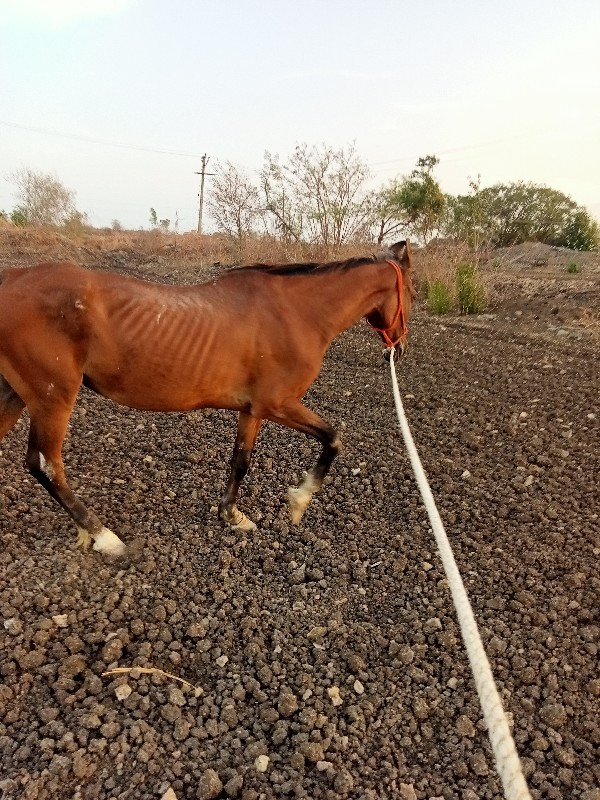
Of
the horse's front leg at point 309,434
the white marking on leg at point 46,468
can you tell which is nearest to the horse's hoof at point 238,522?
the horse's front leg at point 309,434

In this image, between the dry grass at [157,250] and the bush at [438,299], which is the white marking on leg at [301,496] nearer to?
the bush at [438,299]

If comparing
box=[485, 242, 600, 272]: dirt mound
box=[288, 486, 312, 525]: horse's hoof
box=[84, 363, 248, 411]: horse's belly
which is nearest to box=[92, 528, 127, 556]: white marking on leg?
box=[84, 363, 248, 411]: horse's belly

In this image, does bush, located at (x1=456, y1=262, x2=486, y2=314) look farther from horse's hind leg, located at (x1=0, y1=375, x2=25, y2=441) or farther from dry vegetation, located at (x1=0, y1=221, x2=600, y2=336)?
horse's hind leg, located at (x1=0, y1=375, x2=25, y2=441)

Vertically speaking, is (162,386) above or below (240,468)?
above

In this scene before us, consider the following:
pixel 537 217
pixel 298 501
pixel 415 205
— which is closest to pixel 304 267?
pixel 298 501

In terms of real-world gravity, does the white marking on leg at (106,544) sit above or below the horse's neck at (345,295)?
below

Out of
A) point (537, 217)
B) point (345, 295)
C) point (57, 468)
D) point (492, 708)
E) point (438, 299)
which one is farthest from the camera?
point (537, 217)

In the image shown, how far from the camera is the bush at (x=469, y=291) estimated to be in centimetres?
959

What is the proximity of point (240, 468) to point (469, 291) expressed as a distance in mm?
7306

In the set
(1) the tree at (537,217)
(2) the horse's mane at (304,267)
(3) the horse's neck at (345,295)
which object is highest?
(1) the tree at (537,217)

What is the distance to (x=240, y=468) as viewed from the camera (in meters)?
3.51

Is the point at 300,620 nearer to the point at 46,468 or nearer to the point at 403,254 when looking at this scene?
the point at 46,468

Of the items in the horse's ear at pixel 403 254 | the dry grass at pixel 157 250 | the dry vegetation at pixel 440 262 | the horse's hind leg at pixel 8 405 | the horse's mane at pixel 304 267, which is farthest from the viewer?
the dry grass at pixel 157 250

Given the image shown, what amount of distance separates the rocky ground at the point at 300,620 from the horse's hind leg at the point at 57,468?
0.43 ft
